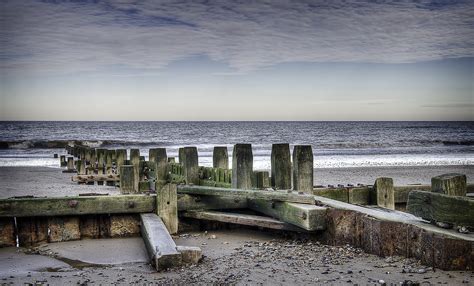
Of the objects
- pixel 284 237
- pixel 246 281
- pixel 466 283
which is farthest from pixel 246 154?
pixel 466 283

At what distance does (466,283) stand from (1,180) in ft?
54.6

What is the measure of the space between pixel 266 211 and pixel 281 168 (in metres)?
0.59

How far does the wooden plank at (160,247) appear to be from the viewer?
4.59m

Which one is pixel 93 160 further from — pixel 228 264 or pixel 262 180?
pixel 228 264

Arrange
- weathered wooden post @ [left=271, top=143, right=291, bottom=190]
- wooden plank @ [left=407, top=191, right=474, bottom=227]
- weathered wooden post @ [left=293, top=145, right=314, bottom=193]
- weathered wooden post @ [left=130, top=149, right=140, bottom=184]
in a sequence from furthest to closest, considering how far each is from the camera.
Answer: weathered wooden post @ [left=130, top=149, right=140, bottom=184], weathered wooden post @ [left=271, top=143, right=291, bottom=190], weathered wooden post @ [left=293, top=145, right=314, bottom=193], wooden plank @ [left=407, top=191, right=474, bottom=227]

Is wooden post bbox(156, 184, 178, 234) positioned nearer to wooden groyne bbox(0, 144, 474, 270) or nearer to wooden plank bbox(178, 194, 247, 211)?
wooden groyne bbox(0, 144, 474, 270)

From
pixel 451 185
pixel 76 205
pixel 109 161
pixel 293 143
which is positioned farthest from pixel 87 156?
pixel 293 143

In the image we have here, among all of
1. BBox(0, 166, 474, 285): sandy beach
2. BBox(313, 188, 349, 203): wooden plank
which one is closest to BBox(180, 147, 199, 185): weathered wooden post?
BBox(0, 166, 474, 285): sandy beach

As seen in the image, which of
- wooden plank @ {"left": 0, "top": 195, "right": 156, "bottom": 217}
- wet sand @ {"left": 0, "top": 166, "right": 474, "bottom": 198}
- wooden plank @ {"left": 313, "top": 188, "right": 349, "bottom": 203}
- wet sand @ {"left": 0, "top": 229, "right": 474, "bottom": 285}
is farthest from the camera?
wet sand @ {"left": 0, "top": 166, "right": 474, "bottom": 198}

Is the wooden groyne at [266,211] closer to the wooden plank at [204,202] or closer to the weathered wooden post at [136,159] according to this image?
the wooden plank at [204,202]

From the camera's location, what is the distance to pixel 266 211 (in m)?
6.15

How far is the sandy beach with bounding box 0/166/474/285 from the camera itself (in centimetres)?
427

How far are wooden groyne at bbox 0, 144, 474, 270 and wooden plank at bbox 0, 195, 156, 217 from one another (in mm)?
11

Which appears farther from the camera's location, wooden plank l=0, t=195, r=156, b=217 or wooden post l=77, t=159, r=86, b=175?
wooden post l=77, t=159, r=86, b=175
